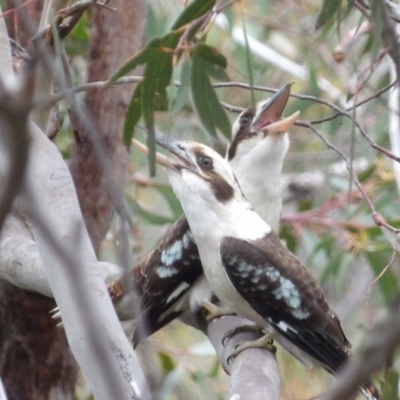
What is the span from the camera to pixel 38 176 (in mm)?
1381

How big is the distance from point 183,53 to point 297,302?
24.1 inches

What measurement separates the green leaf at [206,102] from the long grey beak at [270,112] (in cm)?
77

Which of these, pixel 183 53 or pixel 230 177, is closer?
pixel 183 53

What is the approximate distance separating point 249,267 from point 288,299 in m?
0.11

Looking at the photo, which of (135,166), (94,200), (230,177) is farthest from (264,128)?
(135,166)

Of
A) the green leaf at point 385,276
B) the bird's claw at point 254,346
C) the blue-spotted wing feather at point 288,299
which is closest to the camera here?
the bird's claw at point 254,346

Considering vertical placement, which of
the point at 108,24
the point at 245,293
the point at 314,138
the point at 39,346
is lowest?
the point at 314,138

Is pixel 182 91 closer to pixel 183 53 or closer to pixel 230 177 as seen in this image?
pixel 183 53

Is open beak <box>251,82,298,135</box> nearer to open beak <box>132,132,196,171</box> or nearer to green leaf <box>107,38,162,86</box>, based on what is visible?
open beak <box>132,132,196,171</box>

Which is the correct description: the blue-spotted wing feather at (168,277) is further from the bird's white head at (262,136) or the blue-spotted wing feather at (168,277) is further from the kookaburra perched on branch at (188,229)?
the bird's white head at (262,136)

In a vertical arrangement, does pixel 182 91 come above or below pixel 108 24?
above

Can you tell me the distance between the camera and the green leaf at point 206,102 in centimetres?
147

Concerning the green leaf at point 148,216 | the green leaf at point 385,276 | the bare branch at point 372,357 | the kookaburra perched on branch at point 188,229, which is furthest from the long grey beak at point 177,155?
the bare branch at point 372,357

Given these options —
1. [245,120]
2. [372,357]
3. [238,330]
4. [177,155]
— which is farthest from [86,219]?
[372,357]
